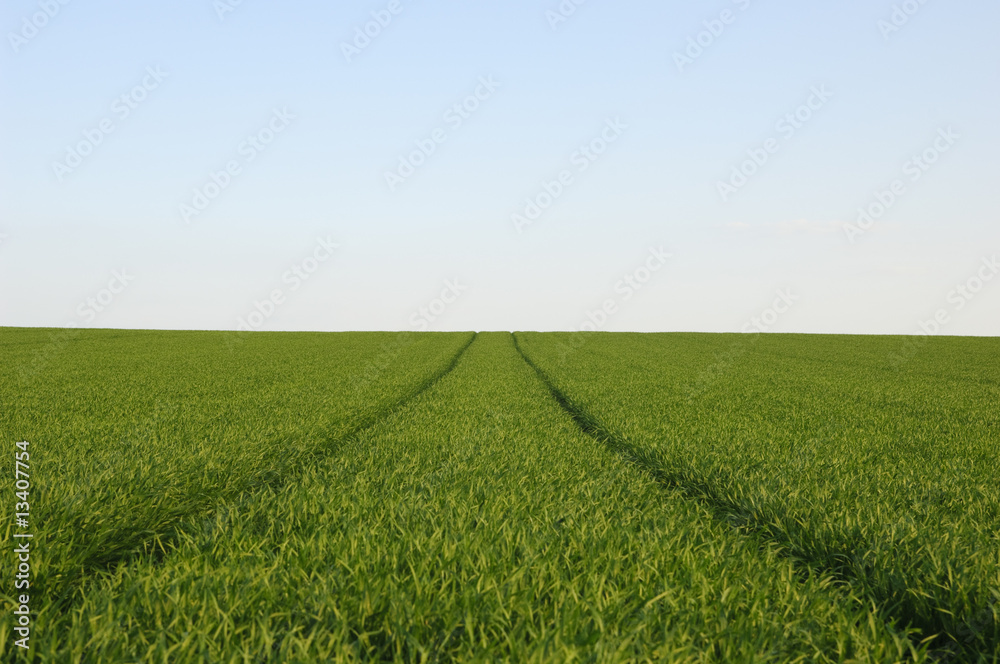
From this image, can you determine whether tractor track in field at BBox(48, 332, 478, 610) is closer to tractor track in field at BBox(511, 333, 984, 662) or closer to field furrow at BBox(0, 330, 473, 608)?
field furrow at BBox(0, 330, 473, 608)

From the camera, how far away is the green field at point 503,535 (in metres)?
3.01

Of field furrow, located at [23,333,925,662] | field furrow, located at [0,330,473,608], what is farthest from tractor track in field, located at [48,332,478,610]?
field furrow, located at [23,333,925,662]

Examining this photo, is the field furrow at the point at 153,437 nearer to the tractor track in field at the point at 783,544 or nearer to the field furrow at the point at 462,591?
the field furrow at the point at 462,591

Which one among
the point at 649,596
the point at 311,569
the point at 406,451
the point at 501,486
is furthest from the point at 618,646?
the point at 406,451

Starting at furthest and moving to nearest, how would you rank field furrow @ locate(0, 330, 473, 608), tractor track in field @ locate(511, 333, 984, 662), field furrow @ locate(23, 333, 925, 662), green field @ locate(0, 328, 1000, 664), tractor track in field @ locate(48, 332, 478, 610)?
field furrow @ locate(0, 330, 473, 608) < tractor track in field @ locate(48, 332, 478, 610) < tractor track in field @ locate(511, 333, 984, 662) < green field @ locate(0, 328, 1000, 664) < field furrow @ locate(23, 333, 925, 662)

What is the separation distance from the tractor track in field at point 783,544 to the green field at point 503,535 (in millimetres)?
23

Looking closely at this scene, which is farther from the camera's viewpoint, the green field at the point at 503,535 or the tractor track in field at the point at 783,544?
the tractor track in field at the point at 783,544

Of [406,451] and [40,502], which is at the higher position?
[40,502]

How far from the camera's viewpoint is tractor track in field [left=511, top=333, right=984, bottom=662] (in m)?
3.41

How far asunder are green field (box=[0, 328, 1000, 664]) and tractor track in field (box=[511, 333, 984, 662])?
0.08 feet

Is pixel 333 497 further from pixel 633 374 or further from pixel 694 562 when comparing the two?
pixel 633 374

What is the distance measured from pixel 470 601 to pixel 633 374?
16.3m

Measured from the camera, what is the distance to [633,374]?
18.9 m

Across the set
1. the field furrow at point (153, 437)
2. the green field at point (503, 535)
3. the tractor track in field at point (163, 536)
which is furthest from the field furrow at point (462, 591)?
the field furrow at point (153, 437)
